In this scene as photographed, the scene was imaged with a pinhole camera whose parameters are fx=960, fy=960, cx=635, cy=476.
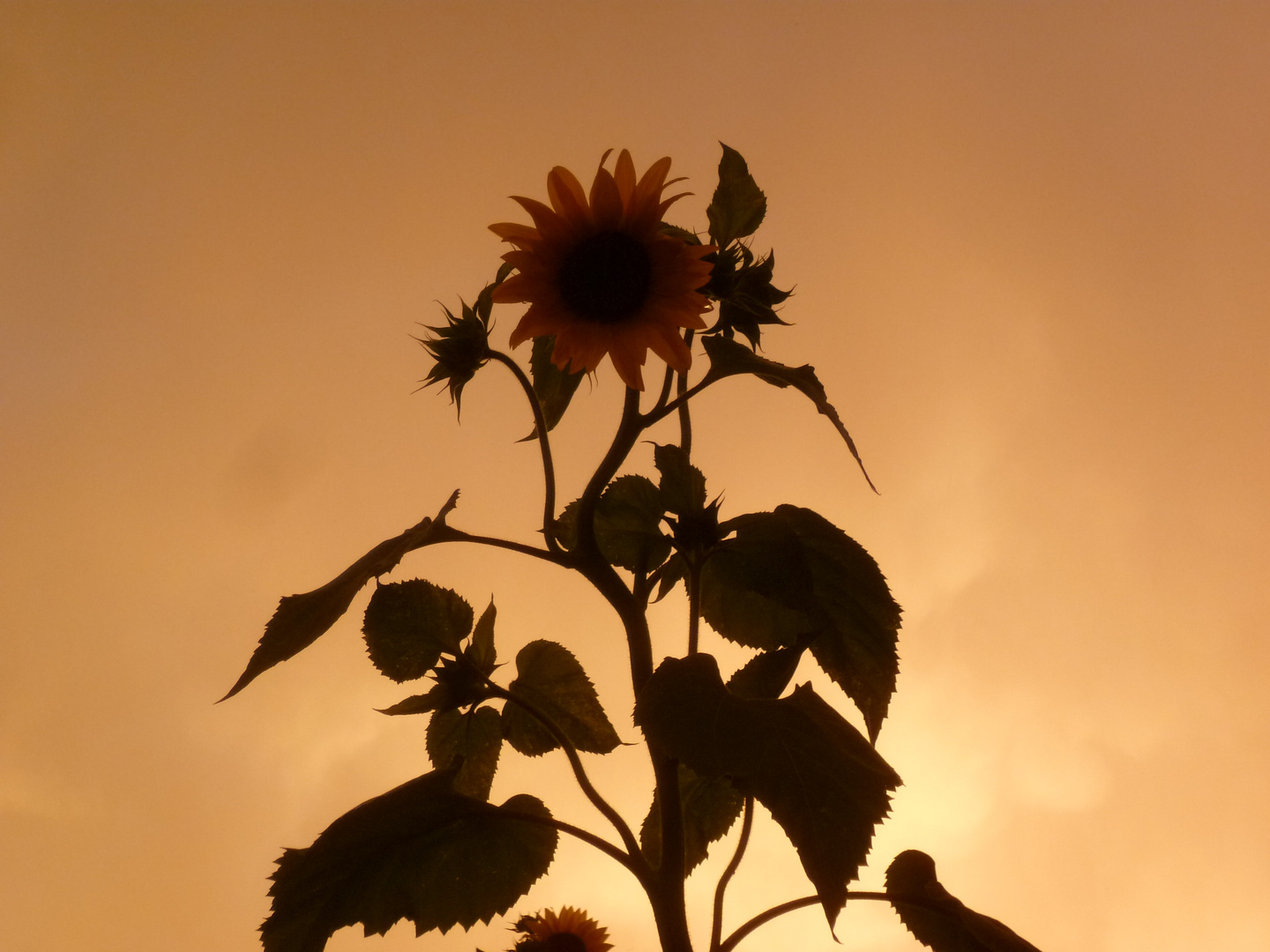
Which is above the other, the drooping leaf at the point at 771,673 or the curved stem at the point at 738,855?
the drooping leaf at the point at 771,673

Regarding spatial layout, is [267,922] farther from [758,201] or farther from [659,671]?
[758,201]

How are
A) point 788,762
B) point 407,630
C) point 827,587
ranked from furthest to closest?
point 407,630
point 827,587
point 788,762

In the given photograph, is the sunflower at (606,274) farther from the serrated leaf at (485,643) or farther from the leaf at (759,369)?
the serrated leaf at (485,643)

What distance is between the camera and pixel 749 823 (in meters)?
0.67

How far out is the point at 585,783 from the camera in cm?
69

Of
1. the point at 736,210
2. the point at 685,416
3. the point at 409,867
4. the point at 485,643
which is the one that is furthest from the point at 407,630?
the point at 736,210

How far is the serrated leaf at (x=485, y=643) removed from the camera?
0.79m

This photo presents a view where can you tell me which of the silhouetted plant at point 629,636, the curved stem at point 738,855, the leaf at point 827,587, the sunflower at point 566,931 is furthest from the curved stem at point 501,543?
the sunflower at point 566,931

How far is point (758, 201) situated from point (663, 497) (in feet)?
0.84

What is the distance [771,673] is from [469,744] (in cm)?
26

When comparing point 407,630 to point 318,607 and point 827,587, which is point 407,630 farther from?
point 827,587

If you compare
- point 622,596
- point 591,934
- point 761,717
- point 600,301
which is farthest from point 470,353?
point 591,934

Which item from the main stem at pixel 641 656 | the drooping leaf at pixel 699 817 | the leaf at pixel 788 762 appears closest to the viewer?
the leaf at pixel 788 762

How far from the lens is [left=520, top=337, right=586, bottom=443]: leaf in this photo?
0.79 metres
